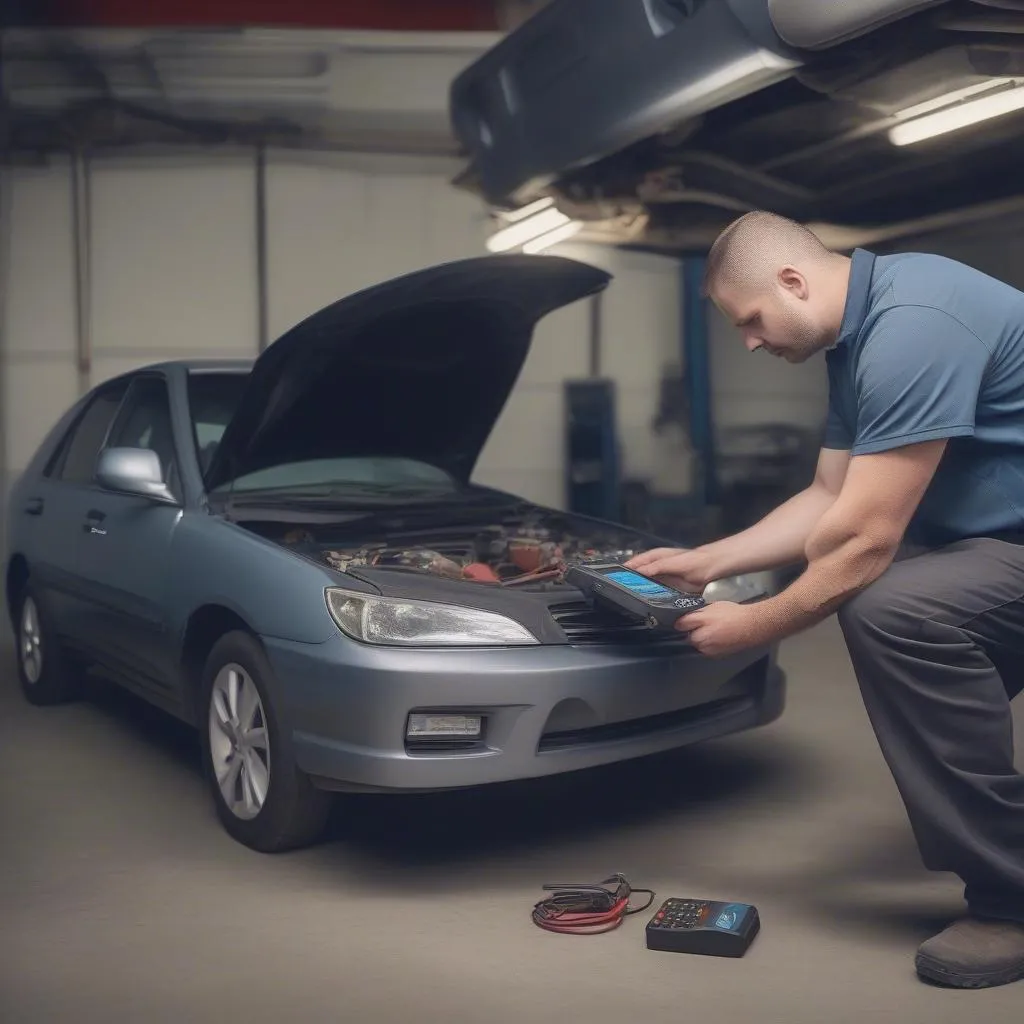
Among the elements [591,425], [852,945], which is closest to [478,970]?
[852,945]

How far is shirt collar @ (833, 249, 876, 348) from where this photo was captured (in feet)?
7.97

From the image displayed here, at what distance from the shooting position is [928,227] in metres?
5.83

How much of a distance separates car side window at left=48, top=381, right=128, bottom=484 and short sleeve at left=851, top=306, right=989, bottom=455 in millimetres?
2545

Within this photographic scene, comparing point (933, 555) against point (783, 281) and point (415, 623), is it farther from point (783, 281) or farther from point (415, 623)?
point (415, 623)

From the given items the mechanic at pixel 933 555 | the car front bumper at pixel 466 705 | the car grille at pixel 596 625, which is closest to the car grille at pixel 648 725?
the car front bumper at pixel 466 705

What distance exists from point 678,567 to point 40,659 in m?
2.48

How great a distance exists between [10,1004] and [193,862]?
707 millimetres

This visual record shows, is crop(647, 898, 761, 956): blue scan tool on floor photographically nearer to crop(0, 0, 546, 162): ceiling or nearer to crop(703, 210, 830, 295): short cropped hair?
crop(703, 210, 830, 295): short cropped hair

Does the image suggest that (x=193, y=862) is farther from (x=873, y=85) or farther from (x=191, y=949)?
(x=873, y=85)

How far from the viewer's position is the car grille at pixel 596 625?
2.73 m

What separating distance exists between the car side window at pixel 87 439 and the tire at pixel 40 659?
0.46 m

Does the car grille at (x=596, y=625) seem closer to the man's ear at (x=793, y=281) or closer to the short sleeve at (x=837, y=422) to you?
the short sleeve at (x=837, y=422)

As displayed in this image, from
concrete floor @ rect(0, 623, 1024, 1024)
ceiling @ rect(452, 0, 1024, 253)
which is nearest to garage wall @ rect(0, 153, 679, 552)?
ceiling @ rect(452, 0, 1024, 253)

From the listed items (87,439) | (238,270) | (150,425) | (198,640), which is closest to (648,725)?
(198,640)
